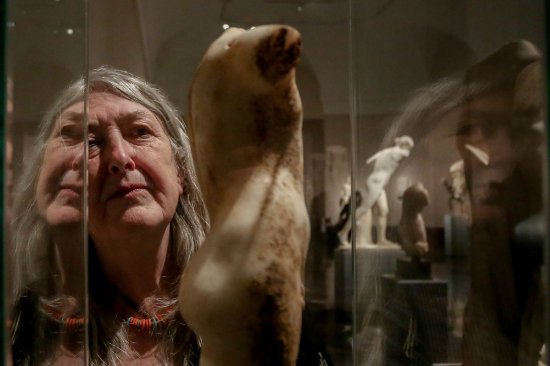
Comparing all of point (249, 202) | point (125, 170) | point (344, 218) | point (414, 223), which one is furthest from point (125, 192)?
point (344, 218)

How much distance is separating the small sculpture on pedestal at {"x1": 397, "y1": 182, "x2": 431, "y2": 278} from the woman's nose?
1.49ft

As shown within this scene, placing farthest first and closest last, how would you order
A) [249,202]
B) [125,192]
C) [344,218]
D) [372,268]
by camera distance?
[344,218] → [372,268] → [125,192] → [249,202]

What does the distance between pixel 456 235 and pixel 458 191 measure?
A: 7 cm

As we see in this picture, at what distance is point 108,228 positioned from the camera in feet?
3.33

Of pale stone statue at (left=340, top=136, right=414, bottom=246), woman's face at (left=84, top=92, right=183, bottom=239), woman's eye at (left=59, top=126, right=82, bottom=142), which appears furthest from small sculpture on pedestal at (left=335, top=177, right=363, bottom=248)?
woman's eye at (left=59, top=126, right=82, bottom=142)

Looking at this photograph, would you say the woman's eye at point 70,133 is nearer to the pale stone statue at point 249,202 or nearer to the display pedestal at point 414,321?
the pale stone statue at point 249,202

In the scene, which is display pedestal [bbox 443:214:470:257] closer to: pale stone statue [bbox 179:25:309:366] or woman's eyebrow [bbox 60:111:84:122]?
pale stone statue [bbox 179:25:309:366]

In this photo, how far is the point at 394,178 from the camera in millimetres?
1112

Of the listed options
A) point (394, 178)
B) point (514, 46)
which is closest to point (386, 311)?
point (394, 178)

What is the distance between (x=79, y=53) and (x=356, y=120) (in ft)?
1.55

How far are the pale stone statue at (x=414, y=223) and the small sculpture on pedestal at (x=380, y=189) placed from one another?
58mm

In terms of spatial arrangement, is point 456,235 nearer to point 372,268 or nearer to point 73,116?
point 372,268

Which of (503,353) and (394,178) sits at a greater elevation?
(394,178)

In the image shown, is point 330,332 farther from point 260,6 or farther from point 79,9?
point 79,9
